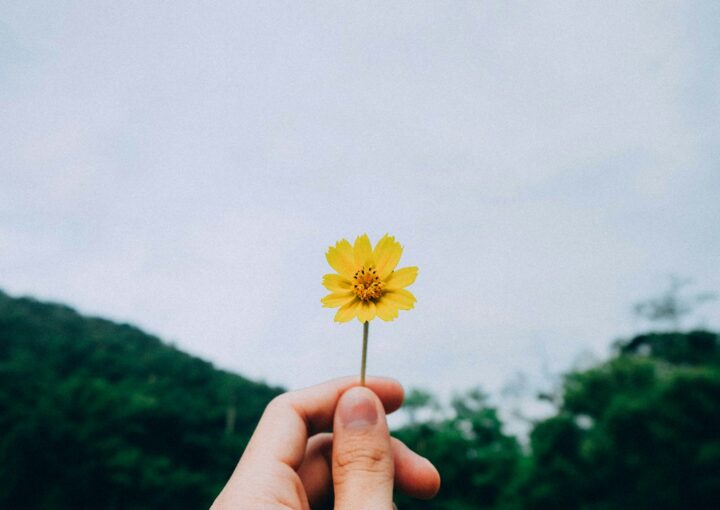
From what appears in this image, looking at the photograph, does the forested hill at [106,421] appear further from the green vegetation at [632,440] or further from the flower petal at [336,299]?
the flower petal at [336,299]

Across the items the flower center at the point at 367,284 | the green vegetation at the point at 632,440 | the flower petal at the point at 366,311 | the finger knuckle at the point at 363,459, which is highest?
the green vegetation at the point at 632,440

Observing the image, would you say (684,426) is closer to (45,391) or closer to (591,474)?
(591,474)

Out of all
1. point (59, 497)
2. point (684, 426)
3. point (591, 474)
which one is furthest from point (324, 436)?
point (59, 497)

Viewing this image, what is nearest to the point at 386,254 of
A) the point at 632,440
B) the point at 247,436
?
the point at 632,440

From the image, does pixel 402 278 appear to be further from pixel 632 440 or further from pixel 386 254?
pixel 632 440

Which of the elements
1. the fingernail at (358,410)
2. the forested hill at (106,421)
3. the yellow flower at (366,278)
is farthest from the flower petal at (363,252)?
the forested hill at (106,421)

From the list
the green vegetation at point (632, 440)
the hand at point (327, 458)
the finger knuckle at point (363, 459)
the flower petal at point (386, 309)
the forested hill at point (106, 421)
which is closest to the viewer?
the flower petal at point (386, 309)

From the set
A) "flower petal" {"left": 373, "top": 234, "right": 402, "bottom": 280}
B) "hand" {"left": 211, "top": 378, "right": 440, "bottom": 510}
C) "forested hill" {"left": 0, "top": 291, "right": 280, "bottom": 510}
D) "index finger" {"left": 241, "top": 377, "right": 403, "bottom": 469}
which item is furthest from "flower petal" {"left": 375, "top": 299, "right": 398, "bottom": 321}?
"forested hill" {"left": 0, "top": 291, "right": 280, "bottom": 510}
